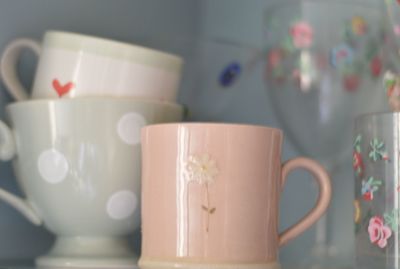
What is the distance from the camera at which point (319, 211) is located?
0.71 meters

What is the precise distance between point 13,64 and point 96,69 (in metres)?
0.10

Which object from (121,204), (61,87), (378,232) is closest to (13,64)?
(61,87)

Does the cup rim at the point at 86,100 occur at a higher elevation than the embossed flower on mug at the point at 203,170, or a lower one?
higher

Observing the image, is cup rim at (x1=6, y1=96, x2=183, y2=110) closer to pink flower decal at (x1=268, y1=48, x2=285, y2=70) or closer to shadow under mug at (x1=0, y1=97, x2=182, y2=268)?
shadow under mug at (x1=0, y1=97, x2=182, y2=268)

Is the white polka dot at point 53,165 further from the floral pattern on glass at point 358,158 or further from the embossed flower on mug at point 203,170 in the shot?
the floral pattern on glass at point 358,158

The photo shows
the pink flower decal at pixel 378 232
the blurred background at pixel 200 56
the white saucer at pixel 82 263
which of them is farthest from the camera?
the blurred background at pixel 200 56

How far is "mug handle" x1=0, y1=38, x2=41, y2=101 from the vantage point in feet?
2.74

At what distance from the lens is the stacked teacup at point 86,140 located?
2.50ft

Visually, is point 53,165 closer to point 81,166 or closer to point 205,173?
point 81,166

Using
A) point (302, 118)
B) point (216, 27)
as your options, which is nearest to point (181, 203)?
point (302, 118)

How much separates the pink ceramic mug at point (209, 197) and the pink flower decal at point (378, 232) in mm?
84

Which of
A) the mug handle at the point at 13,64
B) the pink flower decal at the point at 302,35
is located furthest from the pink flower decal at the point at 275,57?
the mug handle at the point at 13,64

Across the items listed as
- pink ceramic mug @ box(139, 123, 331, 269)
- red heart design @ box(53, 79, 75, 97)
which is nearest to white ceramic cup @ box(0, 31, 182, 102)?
red heart design @ box(53, 79, 75, 97)

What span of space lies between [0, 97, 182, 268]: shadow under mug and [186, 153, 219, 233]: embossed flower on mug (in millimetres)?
120
